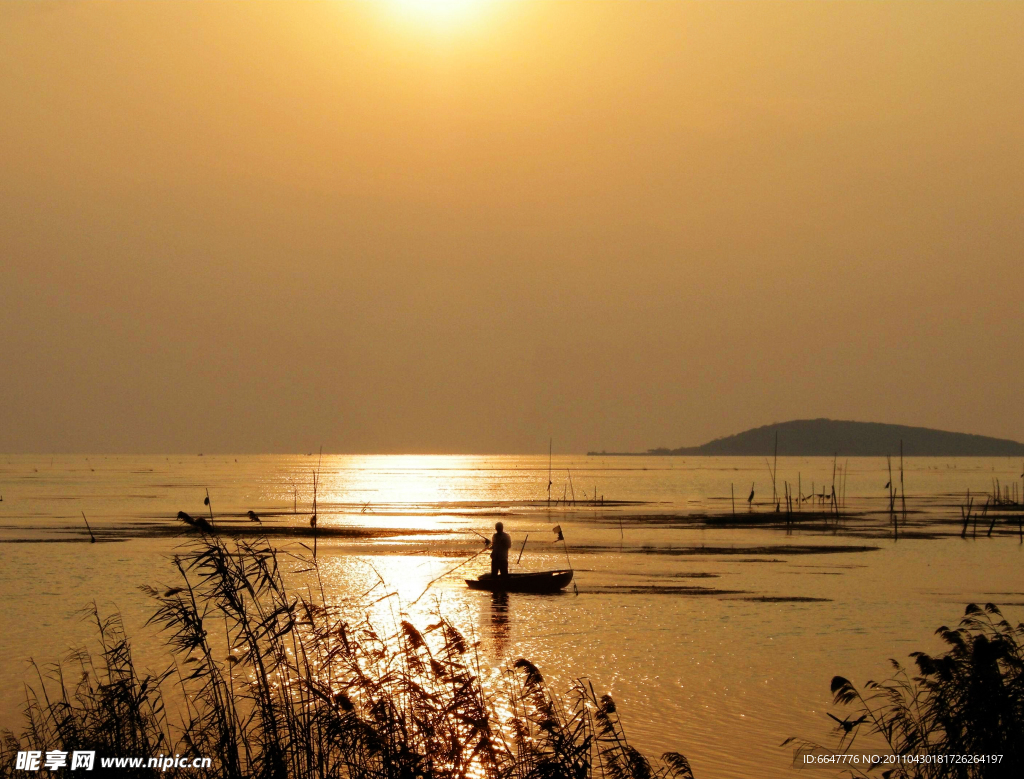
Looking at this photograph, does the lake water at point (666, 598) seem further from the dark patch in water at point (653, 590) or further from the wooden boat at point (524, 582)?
the wooden boat at point (524, 582)

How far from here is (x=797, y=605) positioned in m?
31.0

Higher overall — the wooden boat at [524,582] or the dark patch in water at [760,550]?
the dark patch in water at [760,550]

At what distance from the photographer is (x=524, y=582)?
108 ft

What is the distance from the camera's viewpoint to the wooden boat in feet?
106

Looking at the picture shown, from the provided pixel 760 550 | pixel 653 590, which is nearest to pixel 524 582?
pixel 653 590

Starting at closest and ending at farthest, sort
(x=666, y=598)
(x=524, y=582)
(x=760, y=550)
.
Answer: (x=666, y=598) → (x=524, y=582) → (x=760, y=550)

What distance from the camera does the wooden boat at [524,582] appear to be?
106ft

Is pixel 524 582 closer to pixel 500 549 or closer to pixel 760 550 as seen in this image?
pixel 500 549

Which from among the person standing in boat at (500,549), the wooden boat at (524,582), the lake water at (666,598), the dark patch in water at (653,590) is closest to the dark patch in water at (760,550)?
the lake water at (666,598)

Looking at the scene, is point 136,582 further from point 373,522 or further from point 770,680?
point 373,522

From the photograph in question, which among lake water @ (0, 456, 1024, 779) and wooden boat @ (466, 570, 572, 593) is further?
wooden boat @ (466, 570, 572, 593)

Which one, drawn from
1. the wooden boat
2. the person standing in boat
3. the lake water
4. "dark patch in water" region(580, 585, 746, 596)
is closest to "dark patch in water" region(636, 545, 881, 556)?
the lake water

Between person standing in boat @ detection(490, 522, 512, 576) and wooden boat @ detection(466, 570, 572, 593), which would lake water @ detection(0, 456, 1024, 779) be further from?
person standing in boat @ detection(490, 522, 512, 576)

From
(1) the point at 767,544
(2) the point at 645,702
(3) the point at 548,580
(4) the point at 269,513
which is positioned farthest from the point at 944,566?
(4) the point at 269,513
